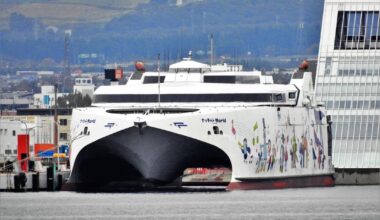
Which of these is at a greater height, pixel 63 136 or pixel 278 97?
pixel 278 97

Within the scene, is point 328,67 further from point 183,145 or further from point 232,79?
point 183,145

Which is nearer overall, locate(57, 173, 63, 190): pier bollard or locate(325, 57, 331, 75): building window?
locate(57, 173, 63, 190): pier bollard

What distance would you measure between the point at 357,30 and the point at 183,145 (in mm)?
48537

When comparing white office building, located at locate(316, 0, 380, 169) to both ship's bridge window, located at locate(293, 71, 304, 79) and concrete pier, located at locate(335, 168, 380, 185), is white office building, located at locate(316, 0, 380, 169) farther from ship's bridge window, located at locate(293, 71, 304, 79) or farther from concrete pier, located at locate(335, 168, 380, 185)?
ship's bridge window, located at locate(293, 71, 304, 79)

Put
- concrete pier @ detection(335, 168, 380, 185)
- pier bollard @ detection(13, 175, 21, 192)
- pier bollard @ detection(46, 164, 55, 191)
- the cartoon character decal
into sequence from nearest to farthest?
the cartoon character decal < pier bollard @ detection(13, 175, 21, 192) < pier bollard @ detection(46, 164, 55, 191) < concrete pier @ detection(335, 168, 380, 185)

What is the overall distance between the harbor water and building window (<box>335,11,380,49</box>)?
124 ft

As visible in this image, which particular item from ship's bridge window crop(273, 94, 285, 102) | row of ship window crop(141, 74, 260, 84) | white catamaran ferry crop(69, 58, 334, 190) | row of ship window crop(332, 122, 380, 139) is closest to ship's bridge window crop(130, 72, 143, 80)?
white catamaran ferry crop(69, 58, 334, 190)

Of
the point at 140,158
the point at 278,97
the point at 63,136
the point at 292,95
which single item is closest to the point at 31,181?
the point at 140,158

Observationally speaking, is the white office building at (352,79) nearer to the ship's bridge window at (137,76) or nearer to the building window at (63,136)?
the ship's bridge window at (137,76)

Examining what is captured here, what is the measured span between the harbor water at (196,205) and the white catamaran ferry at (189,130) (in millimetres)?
1643

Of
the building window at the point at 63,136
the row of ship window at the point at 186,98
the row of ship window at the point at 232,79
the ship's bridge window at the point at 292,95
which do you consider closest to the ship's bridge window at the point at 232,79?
the row of ship window at the point at 232,79

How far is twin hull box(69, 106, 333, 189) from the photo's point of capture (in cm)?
10131

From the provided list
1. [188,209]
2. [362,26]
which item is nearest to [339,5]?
[362,26]

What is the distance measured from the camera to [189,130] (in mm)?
101125
